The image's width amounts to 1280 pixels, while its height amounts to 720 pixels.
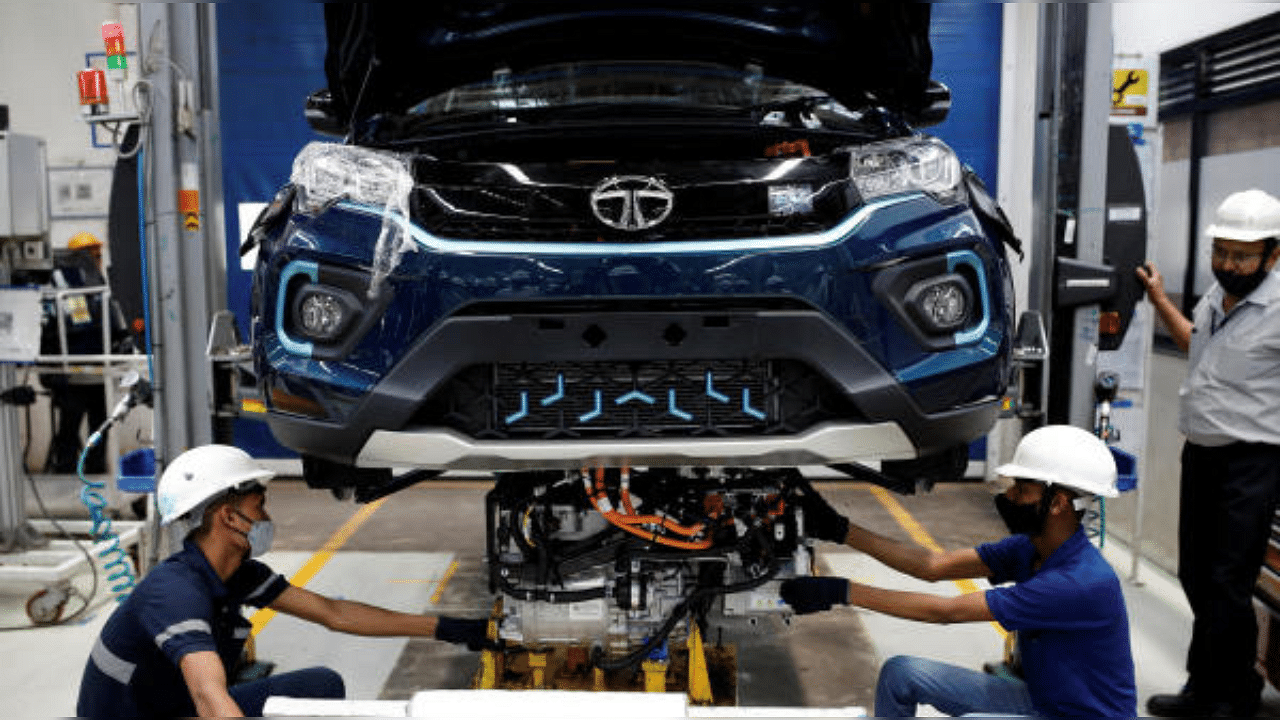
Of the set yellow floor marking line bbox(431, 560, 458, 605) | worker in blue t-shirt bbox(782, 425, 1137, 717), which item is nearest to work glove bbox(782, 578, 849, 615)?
worker in blue t-shirt bbox(782, 425, 1137, 717)

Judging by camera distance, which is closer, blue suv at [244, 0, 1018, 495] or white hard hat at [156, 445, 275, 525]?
blue suv at [244, 0, 1018, 495]

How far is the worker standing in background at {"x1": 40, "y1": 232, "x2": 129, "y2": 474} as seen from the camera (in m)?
6.67

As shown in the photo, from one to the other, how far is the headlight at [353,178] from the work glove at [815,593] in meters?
1.52

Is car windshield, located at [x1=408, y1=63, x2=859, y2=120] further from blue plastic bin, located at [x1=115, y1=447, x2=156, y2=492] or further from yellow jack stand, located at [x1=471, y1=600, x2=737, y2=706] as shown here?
blue plastic bin, located at [x1=115, y1=447, x2=156, y2=492]

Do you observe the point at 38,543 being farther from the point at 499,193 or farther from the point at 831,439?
the point at 831,439

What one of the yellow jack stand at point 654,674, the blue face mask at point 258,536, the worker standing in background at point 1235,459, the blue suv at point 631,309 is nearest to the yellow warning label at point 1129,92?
the worker standing in background at point 1235,459

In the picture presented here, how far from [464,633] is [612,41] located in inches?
73.7

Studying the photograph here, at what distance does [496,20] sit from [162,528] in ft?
7.53

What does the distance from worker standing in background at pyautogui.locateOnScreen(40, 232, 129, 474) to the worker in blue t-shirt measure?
5720 mm

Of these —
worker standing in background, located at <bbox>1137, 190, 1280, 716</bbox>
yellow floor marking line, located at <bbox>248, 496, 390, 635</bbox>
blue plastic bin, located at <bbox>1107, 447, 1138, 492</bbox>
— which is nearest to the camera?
blue plastic bin, located at <bbox>1107, 447, 1138, 492</bbox>

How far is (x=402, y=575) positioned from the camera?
4938 mm

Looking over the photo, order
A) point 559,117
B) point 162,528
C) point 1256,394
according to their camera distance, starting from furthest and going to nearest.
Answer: point 162,528 < point 1256,394 < point 559,117

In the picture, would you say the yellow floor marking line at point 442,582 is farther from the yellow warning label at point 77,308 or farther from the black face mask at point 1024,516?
the yellow warning label at point 77,308

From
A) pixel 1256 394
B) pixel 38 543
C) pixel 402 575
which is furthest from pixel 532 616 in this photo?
pixel 38 543
